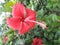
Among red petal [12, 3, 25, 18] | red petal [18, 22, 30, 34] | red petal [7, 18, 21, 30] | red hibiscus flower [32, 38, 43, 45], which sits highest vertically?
red petal [12, 3, 25, 18]

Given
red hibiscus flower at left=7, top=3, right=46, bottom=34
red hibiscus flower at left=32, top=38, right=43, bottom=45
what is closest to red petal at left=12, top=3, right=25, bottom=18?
red hibiscus flower at left=7, top=3, right=46, bottom=34

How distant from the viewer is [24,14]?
0.65 m

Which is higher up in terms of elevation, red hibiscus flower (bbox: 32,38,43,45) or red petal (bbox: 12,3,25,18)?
red petal (bbox: 12,3,25,18)

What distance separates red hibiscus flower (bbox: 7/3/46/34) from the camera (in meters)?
0.63

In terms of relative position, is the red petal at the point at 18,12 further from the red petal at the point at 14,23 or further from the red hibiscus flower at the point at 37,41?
the red hibiscus flower at the point at 37,41

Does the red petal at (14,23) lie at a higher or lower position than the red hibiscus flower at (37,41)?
higher

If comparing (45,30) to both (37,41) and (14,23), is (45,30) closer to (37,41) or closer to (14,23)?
(37,41)

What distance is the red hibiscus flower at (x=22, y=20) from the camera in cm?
63

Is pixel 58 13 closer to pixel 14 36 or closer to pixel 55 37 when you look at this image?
pixel 55 37

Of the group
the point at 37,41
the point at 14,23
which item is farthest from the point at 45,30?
the point at 14,23

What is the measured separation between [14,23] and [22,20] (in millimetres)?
37

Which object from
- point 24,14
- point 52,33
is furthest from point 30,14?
point 52,33

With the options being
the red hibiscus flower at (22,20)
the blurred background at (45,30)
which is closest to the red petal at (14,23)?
the red hibiscus flower at (22,20)

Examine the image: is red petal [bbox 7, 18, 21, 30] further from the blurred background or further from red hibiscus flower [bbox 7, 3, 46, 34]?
the blurred background
